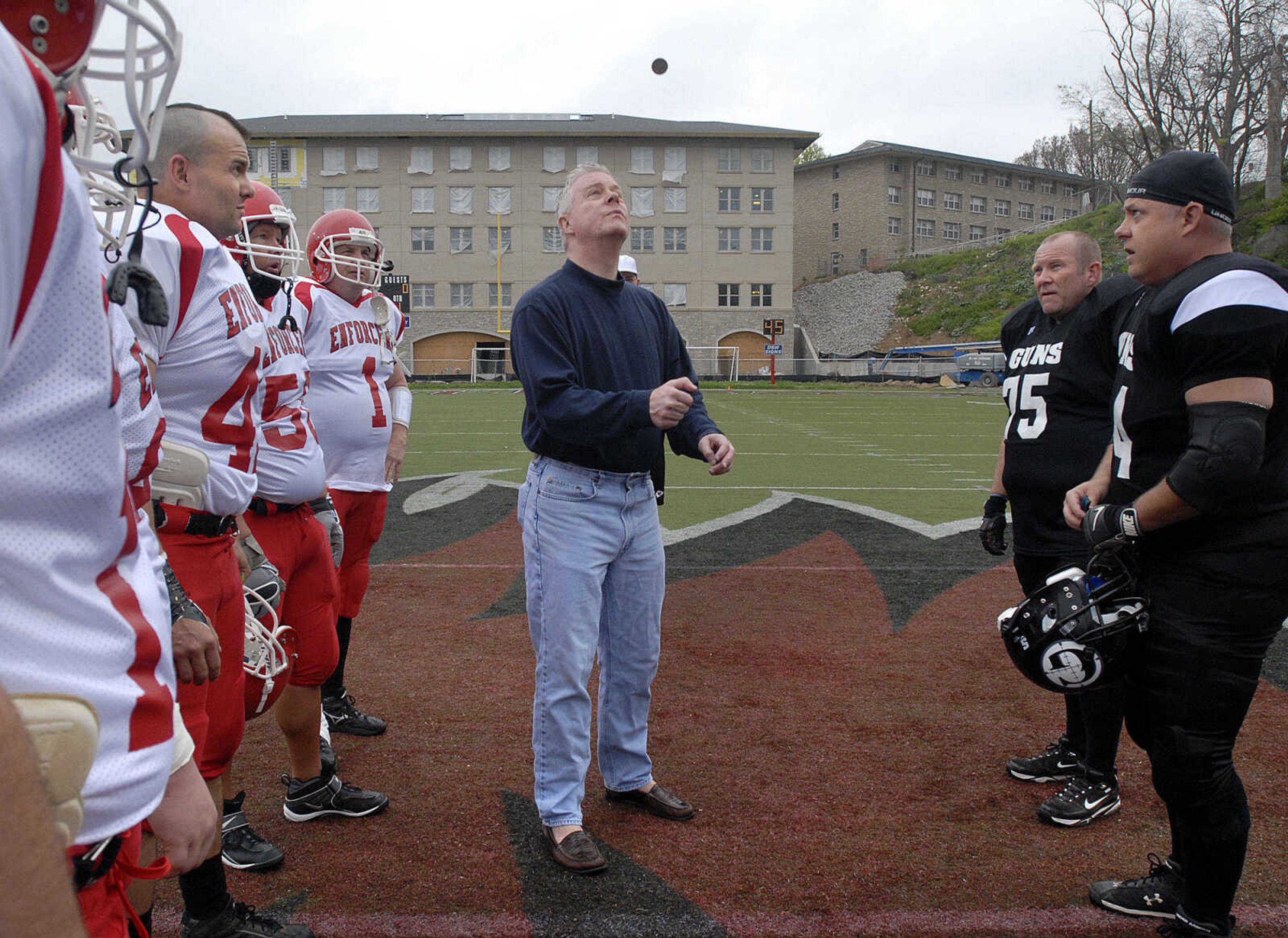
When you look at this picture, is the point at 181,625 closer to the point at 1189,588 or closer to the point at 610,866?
the point at 610,866

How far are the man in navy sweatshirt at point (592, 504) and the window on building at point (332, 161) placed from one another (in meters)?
50.6

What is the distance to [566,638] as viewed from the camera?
3.12 metres

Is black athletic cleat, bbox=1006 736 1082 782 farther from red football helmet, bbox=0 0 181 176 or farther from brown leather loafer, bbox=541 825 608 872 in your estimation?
red football helmet, bbox=0 0 181 176

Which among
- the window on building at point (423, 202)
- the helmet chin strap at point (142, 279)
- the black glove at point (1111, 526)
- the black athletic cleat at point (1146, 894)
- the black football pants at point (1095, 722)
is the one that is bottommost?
the black athletic cleat at point (1146, 894)

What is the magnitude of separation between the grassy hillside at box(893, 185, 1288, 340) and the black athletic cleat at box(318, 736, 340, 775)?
135 feet

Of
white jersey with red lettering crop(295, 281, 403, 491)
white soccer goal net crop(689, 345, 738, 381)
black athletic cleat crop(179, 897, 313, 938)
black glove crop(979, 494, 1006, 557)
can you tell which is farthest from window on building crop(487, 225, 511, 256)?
black athletic cleat crop(179, 897, 313, 938)

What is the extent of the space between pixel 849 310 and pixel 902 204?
13.1m

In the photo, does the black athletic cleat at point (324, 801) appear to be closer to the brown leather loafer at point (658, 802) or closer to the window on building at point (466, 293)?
the brown leather loafer at point (658, 802)

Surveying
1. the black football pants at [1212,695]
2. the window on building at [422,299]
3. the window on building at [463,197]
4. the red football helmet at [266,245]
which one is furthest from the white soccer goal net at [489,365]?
the black football pants at [1212,695]

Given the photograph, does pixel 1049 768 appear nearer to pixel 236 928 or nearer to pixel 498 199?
pixel 236 928

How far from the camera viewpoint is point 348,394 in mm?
4391

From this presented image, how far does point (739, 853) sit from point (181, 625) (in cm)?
201

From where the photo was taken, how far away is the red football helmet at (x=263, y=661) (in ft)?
8.59

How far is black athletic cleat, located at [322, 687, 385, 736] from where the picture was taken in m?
4.05
